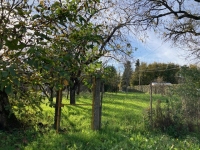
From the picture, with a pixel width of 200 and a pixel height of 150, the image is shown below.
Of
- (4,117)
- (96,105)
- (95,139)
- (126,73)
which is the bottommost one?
(95,139)

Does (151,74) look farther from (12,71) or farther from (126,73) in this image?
(12,71)

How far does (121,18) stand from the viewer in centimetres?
1149

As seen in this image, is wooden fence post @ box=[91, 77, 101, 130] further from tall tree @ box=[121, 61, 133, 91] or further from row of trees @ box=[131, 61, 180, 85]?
row of trees @ box=[131, 61, 180, 85]

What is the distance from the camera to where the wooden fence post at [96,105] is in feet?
24.3

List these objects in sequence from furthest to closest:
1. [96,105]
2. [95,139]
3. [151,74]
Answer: [151,74]
[96,105]
[95,139]

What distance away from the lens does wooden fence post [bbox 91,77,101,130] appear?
7.41 m

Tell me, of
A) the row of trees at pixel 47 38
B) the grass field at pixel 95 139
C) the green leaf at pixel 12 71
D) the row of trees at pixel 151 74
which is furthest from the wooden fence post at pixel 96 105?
the row of trees at pixel 151 74

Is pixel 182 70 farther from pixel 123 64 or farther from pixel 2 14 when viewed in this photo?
pixel 2 14

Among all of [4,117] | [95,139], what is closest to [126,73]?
[4,117]

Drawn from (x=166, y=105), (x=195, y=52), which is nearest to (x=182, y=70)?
(x=166, y=105)

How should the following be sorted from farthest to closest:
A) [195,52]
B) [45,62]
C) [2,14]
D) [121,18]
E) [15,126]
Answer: [195,52] → [121,18] → [15,126] → [2,14] → [45,62]

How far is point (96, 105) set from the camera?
750 cm

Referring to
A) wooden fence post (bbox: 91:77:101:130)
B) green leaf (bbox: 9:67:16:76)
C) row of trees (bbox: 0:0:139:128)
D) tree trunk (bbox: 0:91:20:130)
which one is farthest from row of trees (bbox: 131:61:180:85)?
green leaf (bbox: 9:67:16:76)

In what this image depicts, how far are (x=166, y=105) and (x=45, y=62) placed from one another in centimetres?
640
